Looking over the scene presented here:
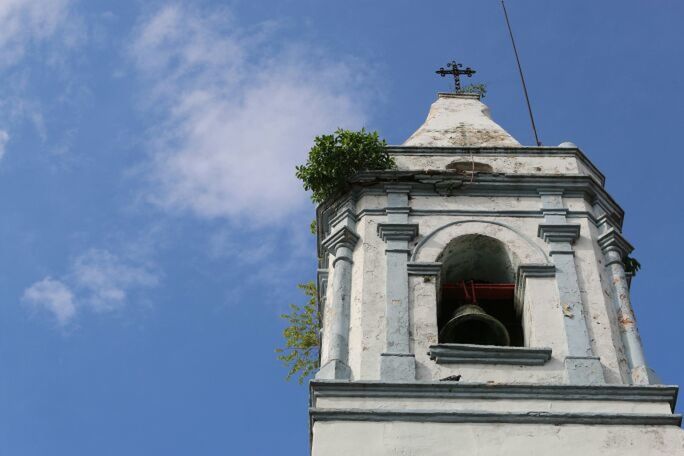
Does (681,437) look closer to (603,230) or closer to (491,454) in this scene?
(491,454)

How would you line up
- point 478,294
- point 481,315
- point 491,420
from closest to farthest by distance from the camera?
point 491,420, point 481,315, point 478,294

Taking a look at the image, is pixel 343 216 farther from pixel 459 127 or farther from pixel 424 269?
pixel 459 127

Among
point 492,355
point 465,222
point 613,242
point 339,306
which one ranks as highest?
point 465,222

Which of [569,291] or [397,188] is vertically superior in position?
[397,188]

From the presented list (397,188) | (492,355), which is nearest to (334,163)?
(397,188)

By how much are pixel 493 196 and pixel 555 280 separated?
180 centimetres

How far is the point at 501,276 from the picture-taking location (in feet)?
49.5

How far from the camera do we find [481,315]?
45.1 ft

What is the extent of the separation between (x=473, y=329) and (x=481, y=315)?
44cm

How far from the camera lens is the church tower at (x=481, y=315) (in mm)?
12094

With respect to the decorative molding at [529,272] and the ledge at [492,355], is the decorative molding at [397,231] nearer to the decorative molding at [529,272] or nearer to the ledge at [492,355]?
the decorative molding at [529,272]

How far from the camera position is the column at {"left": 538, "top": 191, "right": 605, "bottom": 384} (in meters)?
12.9

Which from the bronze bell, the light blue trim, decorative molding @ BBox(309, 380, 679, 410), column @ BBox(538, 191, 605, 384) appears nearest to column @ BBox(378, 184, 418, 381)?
the light blue trim

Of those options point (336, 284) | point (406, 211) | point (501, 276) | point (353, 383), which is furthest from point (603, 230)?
point (353, 383)
